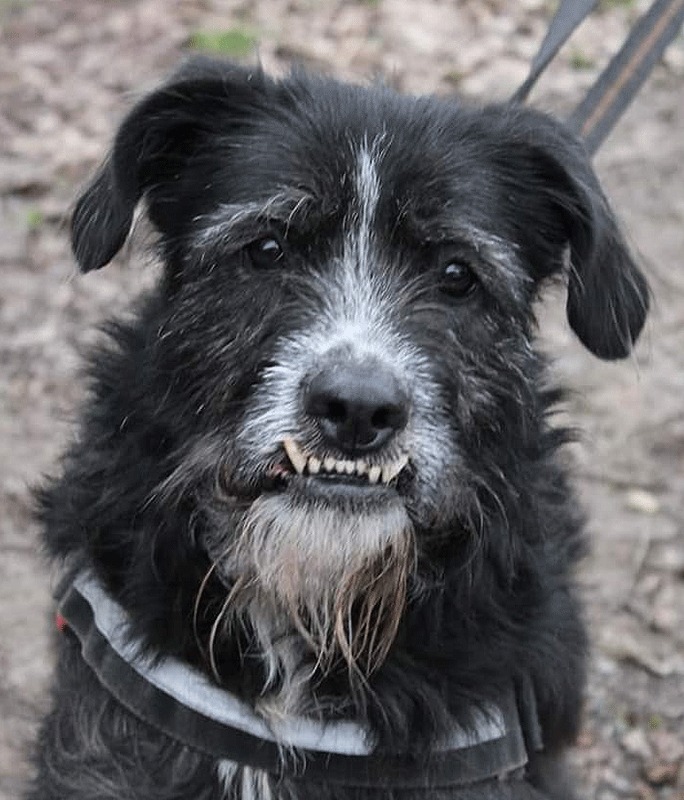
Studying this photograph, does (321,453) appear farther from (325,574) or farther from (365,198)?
(365,198)

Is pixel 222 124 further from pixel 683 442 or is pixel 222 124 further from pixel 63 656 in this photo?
pixel 683 442

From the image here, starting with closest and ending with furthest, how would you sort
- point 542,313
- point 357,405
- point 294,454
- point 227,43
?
point 357,405 < point 294,454 < point 542,313 < point 227,43

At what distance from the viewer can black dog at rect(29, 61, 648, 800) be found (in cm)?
270

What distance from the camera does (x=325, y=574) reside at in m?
2.80

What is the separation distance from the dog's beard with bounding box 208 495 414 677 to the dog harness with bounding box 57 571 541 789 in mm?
140

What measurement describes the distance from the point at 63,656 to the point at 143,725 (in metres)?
0.30

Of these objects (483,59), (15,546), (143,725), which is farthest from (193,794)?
(483,59)

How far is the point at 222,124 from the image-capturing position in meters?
2.94

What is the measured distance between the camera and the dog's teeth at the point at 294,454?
2.62 meters

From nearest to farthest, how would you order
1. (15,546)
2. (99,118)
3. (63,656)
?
1. (63,656)
2. (15,546)
3. (99,118)

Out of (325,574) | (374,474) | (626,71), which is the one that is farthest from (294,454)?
(626,71)

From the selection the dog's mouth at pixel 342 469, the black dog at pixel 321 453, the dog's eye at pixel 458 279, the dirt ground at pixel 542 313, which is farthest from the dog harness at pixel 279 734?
the dog's eye at pixel 458 279

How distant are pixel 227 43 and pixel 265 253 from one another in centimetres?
432

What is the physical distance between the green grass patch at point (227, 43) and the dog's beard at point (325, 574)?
14.2ft
